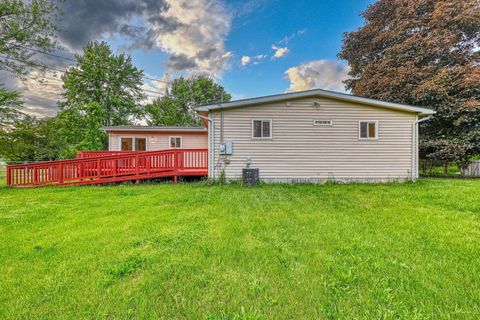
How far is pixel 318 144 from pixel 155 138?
9.52m

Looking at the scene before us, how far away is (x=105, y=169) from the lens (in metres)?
8.97

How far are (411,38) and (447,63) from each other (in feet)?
8.16

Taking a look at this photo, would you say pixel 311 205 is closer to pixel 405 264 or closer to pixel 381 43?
pixel 405 264

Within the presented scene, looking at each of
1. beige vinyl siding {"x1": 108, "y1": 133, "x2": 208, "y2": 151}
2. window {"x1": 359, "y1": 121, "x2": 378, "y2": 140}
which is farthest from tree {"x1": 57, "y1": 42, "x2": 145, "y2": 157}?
window {"x1": 359, "y1": 121, "x2": 378, "y2": 140}

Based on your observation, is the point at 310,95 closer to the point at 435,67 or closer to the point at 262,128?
the point at 262,128

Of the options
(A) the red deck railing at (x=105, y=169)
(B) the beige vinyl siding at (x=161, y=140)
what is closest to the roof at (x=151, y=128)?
(B) the beige vinyl siding at (x=161, y=140)

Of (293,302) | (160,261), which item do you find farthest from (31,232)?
(293,302)

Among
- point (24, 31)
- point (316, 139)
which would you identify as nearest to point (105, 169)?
point (24, 31)

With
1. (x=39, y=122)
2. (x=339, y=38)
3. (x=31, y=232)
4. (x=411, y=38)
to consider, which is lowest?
(x=31, y=232)

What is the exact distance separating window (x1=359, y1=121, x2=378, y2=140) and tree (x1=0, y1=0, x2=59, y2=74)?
14728 mm

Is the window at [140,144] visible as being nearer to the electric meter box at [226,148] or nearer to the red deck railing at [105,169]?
the red deck railing at [105,169]

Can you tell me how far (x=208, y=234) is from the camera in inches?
138

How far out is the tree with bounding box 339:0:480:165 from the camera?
11.6 meters

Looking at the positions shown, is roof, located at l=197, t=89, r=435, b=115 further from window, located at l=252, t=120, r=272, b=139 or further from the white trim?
the white trim
